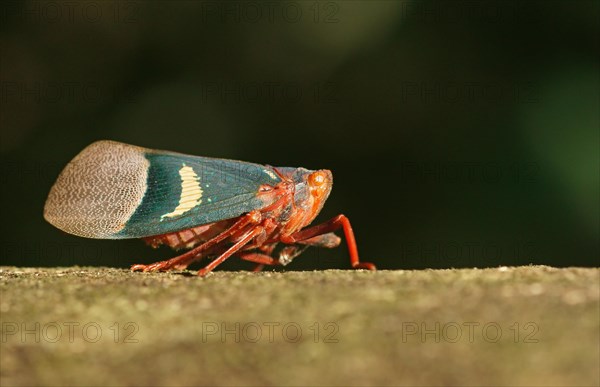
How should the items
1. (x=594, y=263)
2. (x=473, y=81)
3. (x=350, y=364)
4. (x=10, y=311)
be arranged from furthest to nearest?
(x=473, y=81), (x=594, y=263), (x=10, y=311), (x=350, y=364)

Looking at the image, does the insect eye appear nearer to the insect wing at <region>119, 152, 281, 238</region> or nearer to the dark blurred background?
the insect wing at <region>119, 152, 281, 238</region>

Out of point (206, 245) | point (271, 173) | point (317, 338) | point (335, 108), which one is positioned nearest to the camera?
point (317, 338)

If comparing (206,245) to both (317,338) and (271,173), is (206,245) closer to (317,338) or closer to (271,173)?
(271,173)

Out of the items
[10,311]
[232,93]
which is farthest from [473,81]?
[10,311]

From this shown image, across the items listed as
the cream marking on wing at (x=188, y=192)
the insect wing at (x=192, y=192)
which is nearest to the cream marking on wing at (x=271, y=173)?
the insect wing at (x=192, y=192)

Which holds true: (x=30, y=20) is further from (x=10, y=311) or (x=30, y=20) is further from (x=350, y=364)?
(x=350, y=364)

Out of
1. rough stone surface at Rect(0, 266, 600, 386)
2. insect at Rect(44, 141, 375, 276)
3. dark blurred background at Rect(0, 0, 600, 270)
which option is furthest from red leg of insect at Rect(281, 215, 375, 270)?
rough stone surface at Rect(0, 266, 600, 386)

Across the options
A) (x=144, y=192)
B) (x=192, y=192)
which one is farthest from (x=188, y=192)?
(x=144, y=192)
